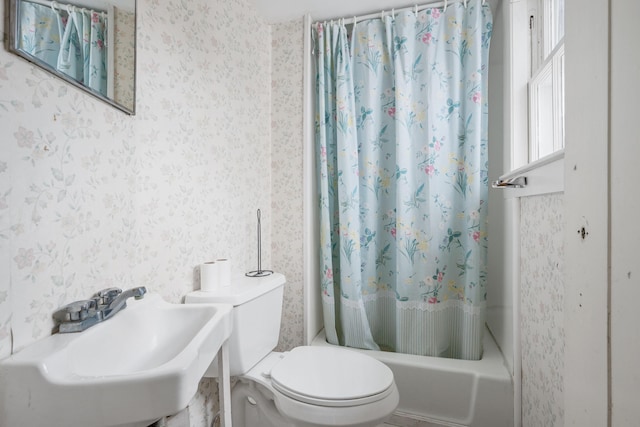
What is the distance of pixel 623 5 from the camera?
302 mm

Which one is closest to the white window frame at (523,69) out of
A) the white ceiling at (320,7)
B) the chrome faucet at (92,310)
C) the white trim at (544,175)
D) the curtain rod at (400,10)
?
the white trim at (544,175)

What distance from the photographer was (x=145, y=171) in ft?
3.23

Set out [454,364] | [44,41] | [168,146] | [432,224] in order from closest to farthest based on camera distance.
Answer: [44,41]
[168,146]
[454,364]
[432,224]

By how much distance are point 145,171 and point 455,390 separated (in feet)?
5.27

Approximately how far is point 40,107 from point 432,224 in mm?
1584

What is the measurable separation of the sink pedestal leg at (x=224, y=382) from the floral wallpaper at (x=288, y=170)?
0.81 meters

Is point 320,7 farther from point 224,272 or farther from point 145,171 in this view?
point 224,272

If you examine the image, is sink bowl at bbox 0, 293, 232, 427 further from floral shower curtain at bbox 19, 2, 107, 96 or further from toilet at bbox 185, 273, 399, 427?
floral shower curtain at bbox 19, 2, 107, 96

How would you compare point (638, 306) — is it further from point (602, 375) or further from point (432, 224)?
point (432, 224)

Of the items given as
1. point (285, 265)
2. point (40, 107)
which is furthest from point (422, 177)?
point (40, 107)

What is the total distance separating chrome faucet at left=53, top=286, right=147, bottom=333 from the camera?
0.69m

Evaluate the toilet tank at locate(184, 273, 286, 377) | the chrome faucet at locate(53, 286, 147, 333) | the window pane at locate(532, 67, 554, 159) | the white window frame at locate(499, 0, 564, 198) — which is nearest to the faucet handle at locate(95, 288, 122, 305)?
the chrome faucet at locate(53, 286, 147, 333)

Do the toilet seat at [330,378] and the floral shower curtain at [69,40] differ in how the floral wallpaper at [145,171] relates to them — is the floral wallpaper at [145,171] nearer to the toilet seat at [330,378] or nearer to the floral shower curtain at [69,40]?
the floral shower curtain at [69,40]

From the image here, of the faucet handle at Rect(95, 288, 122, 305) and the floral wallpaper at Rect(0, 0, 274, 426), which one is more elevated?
the floral wallpaper at Rect(0, 0, 274, 426)
